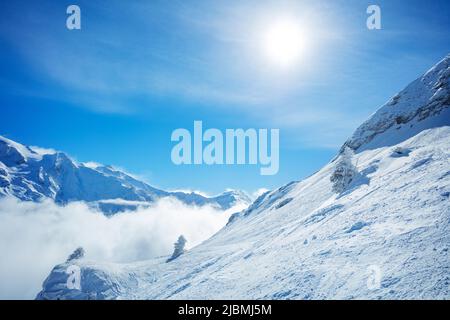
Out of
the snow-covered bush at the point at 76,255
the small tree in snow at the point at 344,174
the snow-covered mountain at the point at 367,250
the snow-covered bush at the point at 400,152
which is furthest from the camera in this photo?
the snow-covered bush at the point at 76,255

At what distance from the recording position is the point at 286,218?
4875cm

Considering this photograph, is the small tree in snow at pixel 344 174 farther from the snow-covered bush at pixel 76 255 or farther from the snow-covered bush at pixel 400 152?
the snow-covered bush at pixel 76 255

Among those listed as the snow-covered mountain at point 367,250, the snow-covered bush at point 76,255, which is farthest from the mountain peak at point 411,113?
the snow-covered bush at point 76,255

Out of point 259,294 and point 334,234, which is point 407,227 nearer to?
point 334,234

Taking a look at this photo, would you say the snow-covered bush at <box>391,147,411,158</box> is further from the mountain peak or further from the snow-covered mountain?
the mountain peak

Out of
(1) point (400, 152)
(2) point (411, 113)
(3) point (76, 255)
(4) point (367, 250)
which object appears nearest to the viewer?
(4) point (367, 250)

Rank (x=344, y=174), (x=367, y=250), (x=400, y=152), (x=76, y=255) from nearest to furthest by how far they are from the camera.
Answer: (x=367, y=250)
(x=344, y=174)
(x=400, y=152)
(x=76, y=255)

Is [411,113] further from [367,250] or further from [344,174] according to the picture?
[367,250]

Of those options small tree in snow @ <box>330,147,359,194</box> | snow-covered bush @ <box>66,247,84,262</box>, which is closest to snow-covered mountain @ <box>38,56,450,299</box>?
small tree in snow @ <box>330,147,359,194</box>

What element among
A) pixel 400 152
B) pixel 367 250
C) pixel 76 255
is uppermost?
pixel 400 152

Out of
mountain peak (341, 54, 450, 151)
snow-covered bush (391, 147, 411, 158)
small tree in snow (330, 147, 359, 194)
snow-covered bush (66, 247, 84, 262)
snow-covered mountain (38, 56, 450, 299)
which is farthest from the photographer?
snow-covered bush (66, 247, 84, 262)

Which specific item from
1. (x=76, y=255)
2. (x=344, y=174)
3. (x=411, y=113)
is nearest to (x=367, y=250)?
(x=344, y=174)
